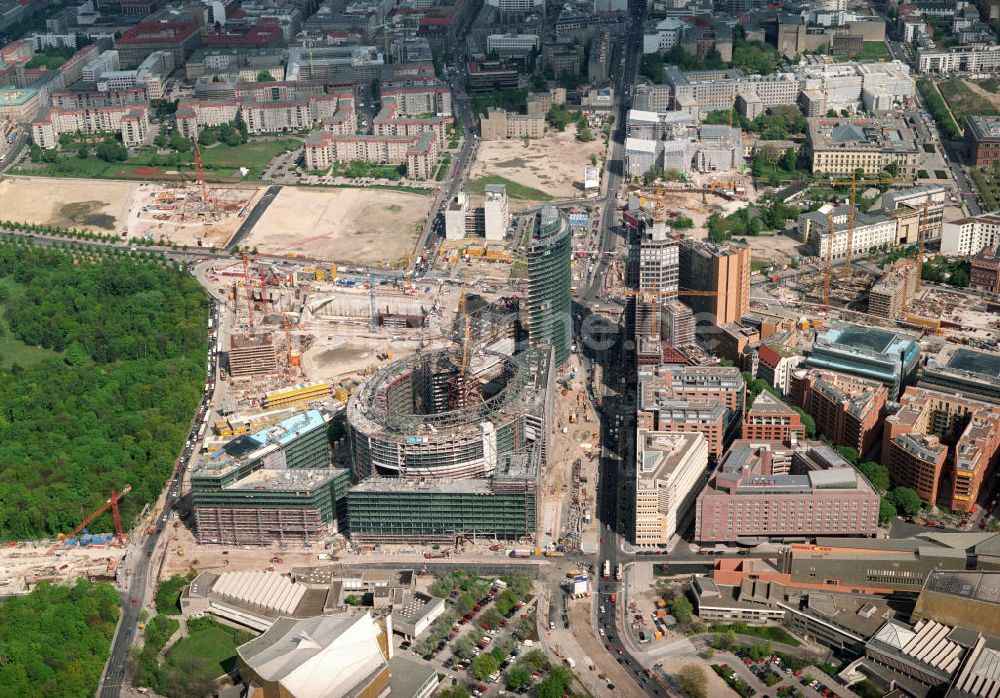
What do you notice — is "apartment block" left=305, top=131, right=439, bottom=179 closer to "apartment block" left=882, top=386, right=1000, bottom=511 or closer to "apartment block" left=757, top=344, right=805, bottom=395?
"apartment block" left=757, top=344, right=805, bottom=395

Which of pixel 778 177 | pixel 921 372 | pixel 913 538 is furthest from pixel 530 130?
pixel 913 538

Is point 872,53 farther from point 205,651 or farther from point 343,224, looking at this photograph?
point 205,651

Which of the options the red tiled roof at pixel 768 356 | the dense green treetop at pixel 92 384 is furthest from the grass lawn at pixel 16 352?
the red tiled roof at pixel 768 356

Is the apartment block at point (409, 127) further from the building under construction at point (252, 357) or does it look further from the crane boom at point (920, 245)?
the building under construction at point (252, 357)

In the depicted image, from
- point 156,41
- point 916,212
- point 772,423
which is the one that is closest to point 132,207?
point 156,41

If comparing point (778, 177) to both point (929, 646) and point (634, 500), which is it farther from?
point (929, 646)

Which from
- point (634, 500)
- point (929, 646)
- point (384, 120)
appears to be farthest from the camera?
point (384, 120)
